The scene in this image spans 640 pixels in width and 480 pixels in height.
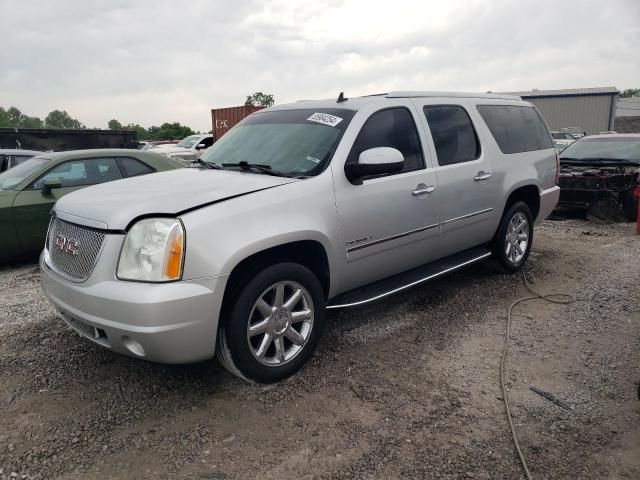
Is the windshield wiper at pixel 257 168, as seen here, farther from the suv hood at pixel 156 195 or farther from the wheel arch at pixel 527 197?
the wheel arch at pixel 527 197

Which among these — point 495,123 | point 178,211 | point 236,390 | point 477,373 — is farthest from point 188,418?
point 495,123

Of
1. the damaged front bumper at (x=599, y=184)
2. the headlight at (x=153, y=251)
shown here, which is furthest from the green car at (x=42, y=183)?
the damaged front bumper at (x=599, y=184)

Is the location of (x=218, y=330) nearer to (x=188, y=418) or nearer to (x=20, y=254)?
(x=188, y=418)

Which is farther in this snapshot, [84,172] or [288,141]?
[84,172]

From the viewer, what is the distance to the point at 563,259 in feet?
20.5

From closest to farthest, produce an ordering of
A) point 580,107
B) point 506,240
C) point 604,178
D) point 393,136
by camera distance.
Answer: point 393,136, point 506,240, point 604,178, point 580,107

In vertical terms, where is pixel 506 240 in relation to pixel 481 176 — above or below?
below

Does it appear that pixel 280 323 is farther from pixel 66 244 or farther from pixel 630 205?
pixel 630 205

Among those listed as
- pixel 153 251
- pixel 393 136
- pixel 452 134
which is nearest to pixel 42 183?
pixel 153 251

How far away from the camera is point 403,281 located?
13.4 ft

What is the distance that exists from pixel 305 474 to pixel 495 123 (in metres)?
3.96

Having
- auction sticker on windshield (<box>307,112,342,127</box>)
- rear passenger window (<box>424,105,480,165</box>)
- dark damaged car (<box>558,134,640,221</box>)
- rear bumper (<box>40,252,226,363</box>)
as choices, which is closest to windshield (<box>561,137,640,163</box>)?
dark damaged car (<box>558,134,640,221</box>)

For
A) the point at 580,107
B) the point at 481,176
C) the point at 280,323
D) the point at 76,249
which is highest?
the point at 580,107

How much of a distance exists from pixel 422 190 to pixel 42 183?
4.67 meters
